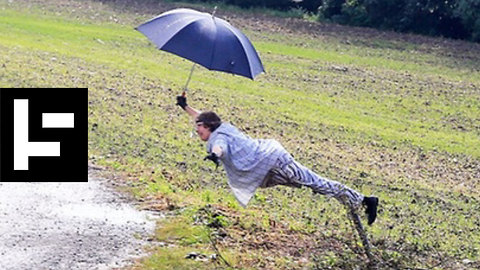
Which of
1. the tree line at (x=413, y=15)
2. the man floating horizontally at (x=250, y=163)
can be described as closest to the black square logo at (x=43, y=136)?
the man floating horizontally at (x=250, y=163)

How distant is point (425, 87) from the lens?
24.5m

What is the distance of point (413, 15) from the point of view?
1359 inches

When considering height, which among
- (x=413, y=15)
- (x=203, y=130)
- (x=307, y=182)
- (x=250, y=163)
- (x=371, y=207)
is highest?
(x=203, y=130)

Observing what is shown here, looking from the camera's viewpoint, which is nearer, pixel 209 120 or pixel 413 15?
pixel 209 120

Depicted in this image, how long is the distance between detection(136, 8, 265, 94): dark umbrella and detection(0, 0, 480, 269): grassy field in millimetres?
1502

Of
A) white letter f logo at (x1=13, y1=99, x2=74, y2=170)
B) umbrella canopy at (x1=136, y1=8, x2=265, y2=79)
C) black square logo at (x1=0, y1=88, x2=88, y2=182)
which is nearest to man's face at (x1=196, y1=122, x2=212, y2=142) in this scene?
umbrella canopy at (x1=136, y1=8, x2=265, y2=79)

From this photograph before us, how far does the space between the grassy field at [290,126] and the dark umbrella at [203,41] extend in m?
1.50

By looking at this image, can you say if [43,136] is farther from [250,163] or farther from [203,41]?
[250,163]

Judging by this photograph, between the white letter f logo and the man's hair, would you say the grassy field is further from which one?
the man's hair

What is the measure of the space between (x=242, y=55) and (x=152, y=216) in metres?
2.01

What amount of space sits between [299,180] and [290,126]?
9.86 meters

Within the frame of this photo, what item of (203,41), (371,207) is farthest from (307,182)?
(203,41)

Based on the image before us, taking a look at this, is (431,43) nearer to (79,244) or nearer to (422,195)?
(422,195)

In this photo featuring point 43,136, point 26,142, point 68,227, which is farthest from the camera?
point 43,136
